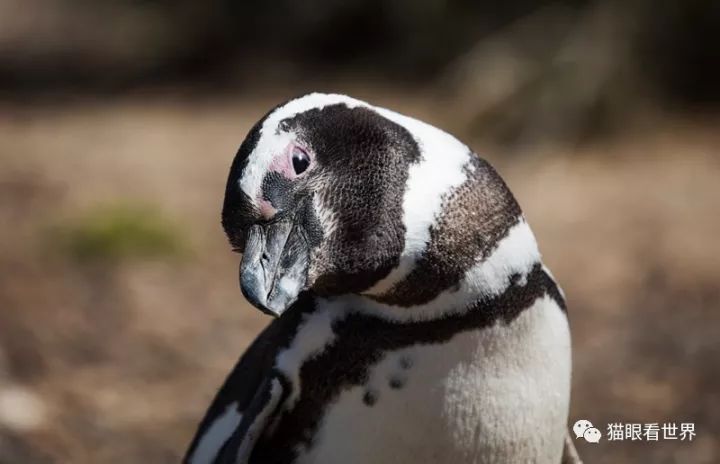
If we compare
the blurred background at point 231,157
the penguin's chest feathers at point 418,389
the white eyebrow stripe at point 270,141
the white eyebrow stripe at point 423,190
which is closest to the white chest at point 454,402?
the penguin's chest feathers at point 418,389

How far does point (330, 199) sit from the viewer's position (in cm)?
196

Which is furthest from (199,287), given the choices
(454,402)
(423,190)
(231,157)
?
(423,190)

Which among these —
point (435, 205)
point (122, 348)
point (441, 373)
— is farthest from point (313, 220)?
point (122, 348)

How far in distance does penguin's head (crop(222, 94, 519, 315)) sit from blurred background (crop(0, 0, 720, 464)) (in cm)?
194

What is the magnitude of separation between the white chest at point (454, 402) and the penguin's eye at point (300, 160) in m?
0.39

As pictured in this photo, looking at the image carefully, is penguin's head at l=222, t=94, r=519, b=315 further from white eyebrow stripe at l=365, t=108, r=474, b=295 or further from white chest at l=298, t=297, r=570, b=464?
white chest at l=298, t=297, r=570, b=464

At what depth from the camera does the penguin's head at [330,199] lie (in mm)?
1901

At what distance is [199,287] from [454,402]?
3547mm

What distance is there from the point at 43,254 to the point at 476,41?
3545mm

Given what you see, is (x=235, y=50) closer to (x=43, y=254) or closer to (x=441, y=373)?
(x=43, y=254)

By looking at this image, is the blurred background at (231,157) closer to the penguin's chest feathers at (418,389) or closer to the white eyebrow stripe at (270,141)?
the penguin's chest feathers at (418,389)

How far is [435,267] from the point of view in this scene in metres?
2.04

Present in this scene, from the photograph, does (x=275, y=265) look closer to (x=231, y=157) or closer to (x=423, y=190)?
(x=423, y=190)

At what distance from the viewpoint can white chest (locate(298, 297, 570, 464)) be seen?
214cm
